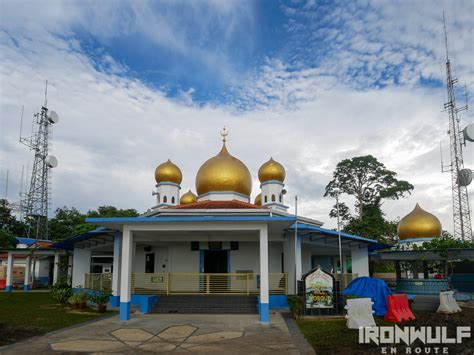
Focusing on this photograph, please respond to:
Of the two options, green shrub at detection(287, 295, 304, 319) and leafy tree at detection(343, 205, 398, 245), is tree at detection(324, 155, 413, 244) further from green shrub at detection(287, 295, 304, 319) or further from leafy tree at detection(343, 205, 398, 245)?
green shrub at detection(287, 295, 304, 319)

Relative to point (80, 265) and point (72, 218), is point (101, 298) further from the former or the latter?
point (72, 218)

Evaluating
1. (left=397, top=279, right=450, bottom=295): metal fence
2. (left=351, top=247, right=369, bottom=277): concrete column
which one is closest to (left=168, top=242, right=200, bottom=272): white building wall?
(left=351, top=247, right=369, bottom=277): concrete column

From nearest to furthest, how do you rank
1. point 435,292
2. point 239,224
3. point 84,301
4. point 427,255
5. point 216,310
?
point 239,224, point 216,310, point 84,301, point 435,292, point 427,255

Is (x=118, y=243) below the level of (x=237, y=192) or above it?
below

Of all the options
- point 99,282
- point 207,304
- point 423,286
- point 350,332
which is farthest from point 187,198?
point 350,332

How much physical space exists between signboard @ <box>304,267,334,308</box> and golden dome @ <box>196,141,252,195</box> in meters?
11.3

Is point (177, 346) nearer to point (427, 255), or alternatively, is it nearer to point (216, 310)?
point (216, 310)

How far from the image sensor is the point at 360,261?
22.1m

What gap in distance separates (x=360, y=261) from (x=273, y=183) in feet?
35.7

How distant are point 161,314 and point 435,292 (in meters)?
13.0

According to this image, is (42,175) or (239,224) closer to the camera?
(239,224)

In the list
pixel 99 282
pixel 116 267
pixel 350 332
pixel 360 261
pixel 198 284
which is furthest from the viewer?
pixel 360 261

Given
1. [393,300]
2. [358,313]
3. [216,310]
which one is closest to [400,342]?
[358,313]

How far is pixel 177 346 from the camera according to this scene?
33.1 ft
